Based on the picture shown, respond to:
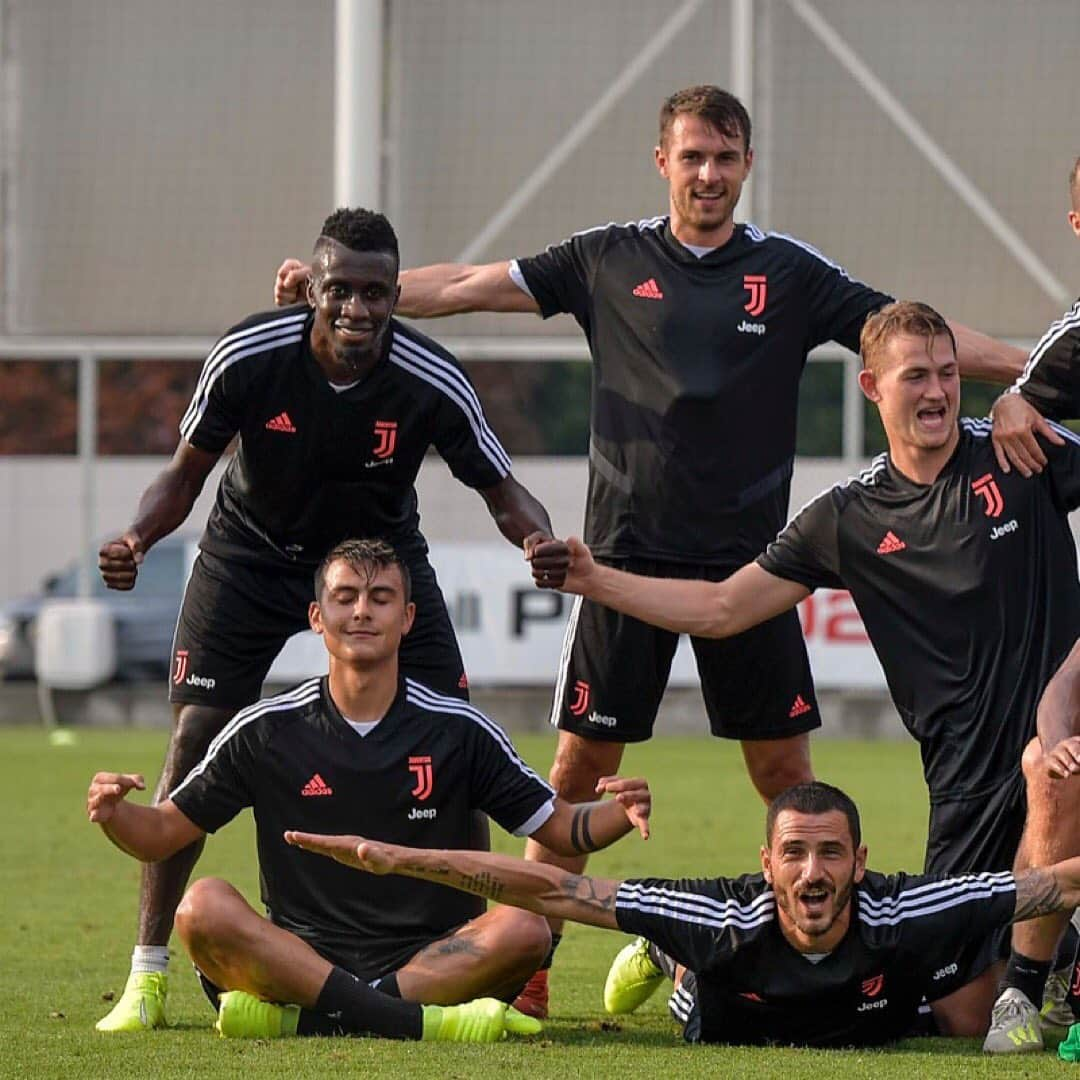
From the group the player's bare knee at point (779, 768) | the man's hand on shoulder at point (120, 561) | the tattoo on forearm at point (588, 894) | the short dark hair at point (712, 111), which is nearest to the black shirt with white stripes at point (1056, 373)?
the short dark hair at point (712, 111)

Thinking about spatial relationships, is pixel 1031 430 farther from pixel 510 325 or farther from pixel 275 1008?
pixel 510 325

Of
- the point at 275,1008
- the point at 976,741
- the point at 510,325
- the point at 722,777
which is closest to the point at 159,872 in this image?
the point at 275,1008

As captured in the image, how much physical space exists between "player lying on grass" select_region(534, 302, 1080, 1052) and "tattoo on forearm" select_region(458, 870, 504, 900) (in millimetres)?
1017

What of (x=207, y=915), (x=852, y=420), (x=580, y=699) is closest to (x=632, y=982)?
(x=580, y=699)

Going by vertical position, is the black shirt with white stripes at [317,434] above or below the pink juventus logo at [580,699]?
above

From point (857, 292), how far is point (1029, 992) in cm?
250

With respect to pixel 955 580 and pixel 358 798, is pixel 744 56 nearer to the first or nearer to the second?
pixel 955 580

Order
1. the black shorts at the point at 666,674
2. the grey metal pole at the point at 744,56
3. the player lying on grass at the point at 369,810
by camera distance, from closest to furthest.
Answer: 1. the player lying on grass at the point at 369,810
2. the black shorts at the point at 666,674
3. the grey metal pole at the point at 744,56

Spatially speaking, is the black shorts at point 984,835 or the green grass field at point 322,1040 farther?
the black shorts at point 984,835

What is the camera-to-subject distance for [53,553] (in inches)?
1340

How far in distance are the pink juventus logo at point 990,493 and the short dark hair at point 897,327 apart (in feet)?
1.28

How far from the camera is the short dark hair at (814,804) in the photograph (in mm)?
6605

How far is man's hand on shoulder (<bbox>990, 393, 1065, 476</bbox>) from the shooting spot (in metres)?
7.10

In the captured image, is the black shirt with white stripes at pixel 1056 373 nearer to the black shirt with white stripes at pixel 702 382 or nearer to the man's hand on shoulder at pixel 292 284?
the black shirt with white stripes at pixel 702 382
